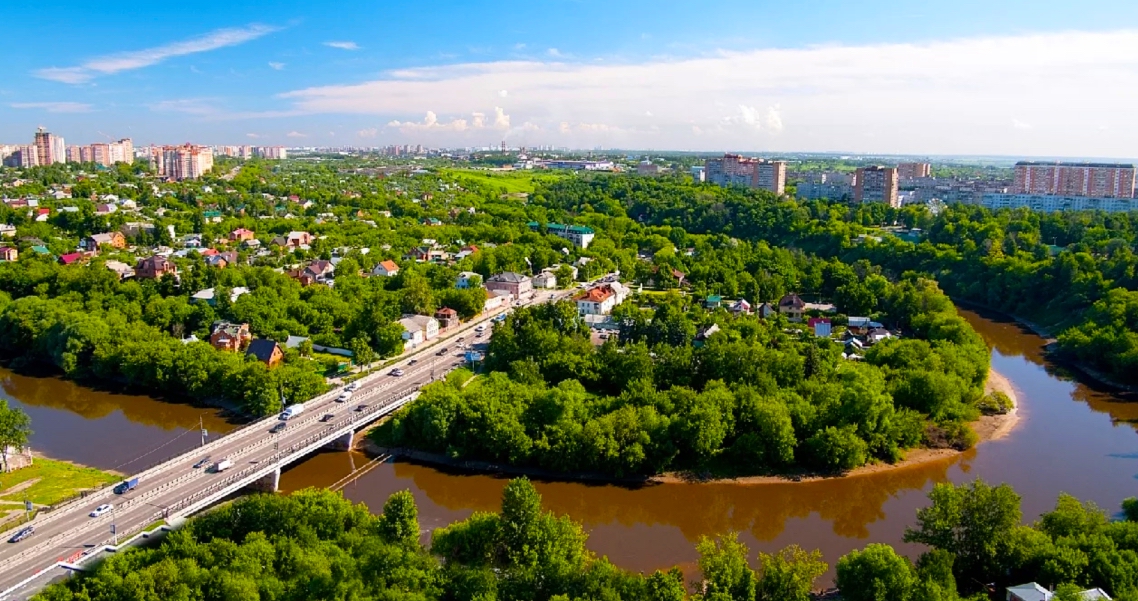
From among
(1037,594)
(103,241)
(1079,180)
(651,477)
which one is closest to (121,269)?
(103,241)

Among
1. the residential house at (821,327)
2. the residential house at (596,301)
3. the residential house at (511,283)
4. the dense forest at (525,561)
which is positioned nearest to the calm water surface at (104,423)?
the dense forest at (525,561)

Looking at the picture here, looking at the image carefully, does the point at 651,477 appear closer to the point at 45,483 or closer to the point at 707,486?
the point at 707,486

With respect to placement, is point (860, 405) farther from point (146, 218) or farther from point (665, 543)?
point (146, 218)

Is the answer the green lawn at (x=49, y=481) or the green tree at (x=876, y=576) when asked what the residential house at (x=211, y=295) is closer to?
the green lawn at (x=49, y=481)

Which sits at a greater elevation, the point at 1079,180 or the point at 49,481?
the point at 1079,180

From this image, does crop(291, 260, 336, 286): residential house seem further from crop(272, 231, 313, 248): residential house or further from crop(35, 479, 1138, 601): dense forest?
crop(35, 479, 1138, 601): dense forest

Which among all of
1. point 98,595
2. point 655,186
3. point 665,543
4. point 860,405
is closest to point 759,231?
point 655,186

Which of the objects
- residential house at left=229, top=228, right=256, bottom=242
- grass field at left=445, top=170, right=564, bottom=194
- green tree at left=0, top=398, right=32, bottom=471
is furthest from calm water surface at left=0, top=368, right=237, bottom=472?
grass field at left=445, top=170, right=564, bottom=194

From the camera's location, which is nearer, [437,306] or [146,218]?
[437,306]
